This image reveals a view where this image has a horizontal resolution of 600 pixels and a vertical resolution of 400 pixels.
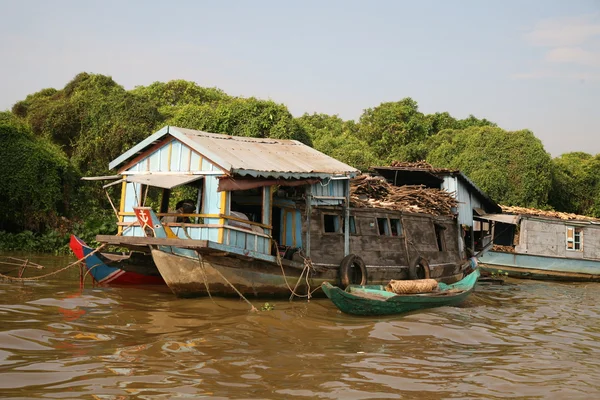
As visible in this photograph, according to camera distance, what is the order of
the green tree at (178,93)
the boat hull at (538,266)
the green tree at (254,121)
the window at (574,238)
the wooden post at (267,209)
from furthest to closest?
1. the green tree at (178,93)
2. the green tree at (254,121)
3. the window at (574,238)
4. the boat hull at (538,266)
5. the wooden post at (267,209)

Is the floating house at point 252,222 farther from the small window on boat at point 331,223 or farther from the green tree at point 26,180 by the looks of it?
the green tree at point 26,180

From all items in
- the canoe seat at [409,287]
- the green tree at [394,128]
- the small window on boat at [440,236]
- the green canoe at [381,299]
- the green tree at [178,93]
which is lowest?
the green canoe at [381,299]

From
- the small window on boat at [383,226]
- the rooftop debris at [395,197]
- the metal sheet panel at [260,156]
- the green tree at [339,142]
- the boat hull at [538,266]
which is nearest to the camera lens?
the metal sheet panel at [260,156]

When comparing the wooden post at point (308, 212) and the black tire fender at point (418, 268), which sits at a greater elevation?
the wooden post at point (308, 212)

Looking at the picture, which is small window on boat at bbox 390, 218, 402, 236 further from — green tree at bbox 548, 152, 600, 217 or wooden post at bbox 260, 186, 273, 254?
green tree at bbox 548, 152, 600, 217

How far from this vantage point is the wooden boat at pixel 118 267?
1290 cm

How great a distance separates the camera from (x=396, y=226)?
48.7ft

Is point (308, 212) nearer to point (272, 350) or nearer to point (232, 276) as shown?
point (232, 276)

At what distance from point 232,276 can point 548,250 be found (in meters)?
14.1

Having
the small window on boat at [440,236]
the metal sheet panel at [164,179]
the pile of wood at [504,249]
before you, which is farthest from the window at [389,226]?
the pile of wood at [504,249]

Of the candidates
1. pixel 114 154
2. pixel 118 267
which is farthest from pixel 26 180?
pixel 118 267

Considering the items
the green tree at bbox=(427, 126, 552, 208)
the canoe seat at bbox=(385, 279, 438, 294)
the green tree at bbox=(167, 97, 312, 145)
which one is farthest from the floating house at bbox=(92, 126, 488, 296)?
the green tree at bbox=(427, 126, 552, 208)

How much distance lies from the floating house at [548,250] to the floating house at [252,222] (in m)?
7.41

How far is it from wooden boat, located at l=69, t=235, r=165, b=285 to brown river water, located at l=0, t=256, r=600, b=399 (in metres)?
0.64
